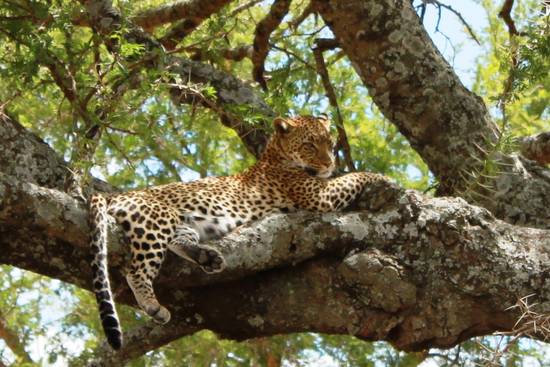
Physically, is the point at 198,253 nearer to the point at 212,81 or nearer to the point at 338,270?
the point at 338,270

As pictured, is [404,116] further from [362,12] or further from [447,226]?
[447,226]

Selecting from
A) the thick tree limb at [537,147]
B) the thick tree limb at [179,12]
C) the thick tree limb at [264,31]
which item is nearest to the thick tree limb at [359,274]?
the thick tree limb at [537,147]

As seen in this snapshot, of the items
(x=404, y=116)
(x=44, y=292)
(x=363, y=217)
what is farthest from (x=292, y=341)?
(x=363, y=217)

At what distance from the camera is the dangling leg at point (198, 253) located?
21.0 ft

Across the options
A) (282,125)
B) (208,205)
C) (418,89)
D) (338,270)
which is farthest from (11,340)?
(338,270)

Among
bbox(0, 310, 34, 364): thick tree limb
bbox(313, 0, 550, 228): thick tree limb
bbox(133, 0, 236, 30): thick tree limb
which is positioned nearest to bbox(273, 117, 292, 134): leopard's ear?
bbox(313, 0, 550, 228): thick tree limb

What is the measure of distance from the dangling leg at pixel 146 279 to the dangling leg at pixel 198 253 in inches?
6.8

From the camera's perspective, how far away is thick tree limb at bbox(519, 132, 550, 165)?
893 cm

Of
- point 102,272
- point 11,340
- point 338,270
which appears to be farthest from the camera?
point 11,340

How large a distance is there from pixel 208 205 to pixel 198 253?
987mm

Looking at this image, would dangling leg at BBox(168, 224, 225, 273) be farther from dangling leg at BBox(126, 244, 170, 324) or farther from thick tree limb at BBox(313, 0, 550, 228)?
thick tree limb at BBox(313, 0, 550, 228)

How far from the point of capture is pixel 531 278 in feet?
21.7

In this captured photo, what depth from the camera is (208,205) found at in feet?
24.3

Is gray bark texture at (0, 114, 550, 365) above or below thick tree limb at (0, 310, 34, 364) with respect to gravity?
below
